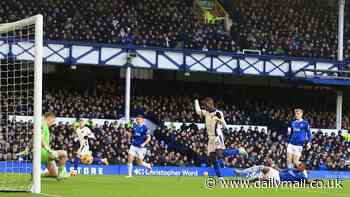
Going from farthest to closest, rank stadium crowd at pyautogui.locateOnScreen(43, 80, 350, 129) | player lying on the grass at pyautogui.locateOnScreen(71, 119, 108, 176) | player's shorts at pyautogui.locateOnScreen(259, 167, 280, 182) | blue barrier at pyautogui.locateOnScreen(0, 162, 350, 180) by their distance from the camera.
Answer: stadium crowd at pyautogui.locateOnScreen(43, 80, 350, 129) < blue barrier at pyautogui.locateOnScreen(0, 162, 350, 180) < player lying on the grass at pyautogui.locateOnScreen(71, 119, 108, 176) < player's shorts at pyautogui.locateOnScreen(259, 167, 280, 182)

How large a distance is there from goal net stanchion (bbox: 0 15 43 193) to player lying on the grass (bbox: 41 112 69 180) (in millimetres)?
295

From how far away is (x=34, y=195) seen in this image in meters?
13.5

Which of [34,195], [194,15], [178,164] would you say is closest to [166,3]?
[194,15]

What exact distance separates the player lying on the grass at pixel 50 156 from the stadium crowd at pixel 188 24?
61.4 feet

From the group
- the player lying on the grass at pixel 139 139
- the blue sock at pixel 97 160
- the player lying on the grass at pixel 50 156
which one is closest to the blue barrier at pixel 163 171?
the blue sock at pixel 97 160

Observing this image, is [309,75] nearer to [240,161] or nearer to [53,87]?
[240,161]

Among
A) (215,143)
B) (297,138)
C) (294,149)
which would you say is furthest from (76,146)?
(215,143)

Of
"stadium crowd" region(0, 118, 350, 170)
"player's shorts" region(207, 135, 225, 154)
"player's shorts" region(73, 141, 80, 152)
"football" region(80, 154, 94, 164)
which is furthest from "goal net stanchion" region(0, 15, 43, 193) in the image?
"stadium crowd" region(0, 118, 350, 170)

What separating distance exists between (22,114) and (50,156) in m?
6.19

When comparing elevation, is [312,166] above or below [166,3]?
below

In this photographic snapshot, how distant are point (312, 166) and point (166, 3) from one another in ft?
38.1

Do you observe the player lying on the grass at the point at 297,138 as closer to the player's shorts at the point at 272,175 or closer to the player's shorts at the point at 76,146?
the player's shorts at the point at 272,175

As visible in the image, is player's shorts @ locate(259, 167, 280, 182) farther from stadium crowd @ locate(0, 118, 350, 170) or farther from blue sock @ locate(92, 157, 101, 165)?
blue sock @ locate(92, 157, 101, 165)

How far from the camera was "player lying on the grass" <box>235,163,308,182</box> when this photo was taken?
18.4m
